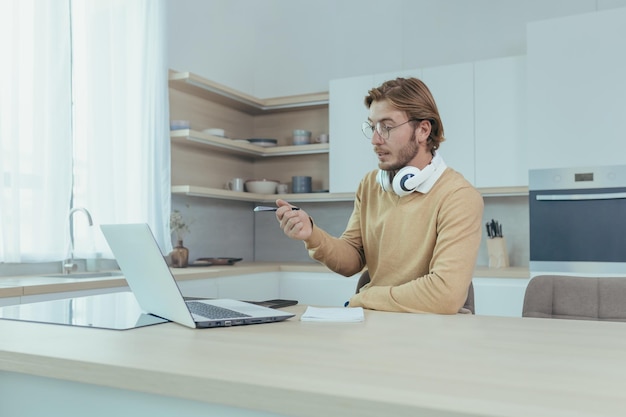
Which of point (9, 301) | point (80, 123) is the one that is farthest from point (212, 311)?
point (80, 123)

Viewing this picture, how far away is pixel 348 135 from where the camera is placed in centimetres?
403

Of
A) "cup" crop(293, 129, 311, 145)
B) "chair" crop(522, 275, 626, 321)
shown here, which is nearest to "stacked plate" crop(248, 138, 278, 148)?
"cup" crop(293, 129, 311, 145)

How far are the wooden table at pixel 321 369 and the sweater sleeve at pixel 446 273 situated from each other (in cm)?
28

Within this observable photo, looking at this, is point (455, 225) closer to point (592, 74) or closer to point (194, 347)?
point (194, 347)

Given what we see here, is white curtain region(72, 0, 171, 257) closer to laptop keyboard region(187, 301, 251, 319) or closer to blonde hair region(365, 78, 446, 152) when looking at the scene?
blonde hair region(365, 78, 446, 152)

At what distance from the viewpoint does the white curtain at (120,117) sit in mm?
3246

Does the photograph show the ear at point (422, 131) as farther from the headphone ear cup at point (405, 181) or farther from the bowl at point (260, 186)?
the bowl at point (260, 186)

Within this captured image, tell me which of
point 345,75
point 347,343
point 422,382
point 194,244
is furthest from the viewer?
point 345,75

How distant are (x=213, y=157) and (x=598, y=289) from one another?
2.89 m

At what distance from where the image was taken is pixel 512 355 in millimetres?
1056

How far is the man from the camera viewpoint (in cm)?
174

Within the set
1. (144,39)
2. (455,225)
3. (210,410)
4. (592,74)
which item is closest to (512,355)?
(210,410)

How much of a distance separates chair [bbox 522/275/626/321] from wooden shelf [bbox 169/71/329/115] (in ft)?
8.10

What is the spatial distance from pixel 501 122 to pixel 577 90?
1.44 feet
